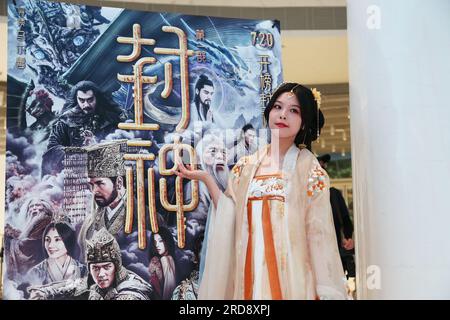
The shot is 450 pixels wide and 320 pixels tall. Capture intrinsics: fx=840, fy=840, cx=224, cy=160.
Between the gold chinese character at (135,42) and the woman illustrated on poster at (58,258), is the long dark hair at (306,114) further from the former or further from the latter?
the woman illustrated on poster at (58,258)

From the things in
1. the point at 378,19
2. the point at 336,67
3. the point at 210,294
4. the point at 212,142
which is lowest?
the point at 210,294

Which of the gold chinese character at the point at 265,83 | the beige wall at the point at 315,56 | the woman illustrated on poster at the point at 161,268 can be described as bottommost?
the woman illustrated on poster at the point at 161,268

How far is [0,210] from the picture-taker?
26.1ft

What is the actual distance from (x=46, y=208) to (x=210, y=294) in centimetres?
100

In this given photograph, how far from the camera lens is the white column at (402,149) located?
328 cm

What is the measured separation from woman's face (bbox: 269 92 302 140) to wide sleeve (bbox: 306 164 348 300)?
0.26 metres

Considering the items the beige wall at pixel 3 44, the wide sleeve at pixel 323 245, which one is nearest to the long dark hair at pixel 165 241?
the wide sleeve at pixel 323 245

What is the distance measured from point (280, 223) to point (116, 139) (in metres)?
1.11

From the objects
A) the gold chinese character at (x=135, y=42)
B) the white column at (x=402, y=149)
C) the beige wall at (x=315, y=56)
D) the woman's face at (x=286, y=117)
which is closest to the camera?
the white column at (x=402, y=149)

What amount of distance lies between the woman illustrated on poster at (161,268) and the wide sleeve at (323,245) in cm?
97

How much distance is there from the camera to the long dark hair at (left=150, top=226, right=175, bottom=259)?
4188mm

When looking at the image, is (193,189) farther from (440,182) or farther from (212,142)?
(440,182)

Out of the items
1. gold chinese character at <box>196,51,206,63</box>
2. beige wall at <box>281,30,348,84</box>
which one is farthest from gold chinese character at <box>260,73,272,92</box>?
beige wall at <box>281,30,348,84</box>

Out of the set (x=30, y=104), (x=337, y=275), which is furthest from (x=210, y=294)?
(x=30, y=104)
